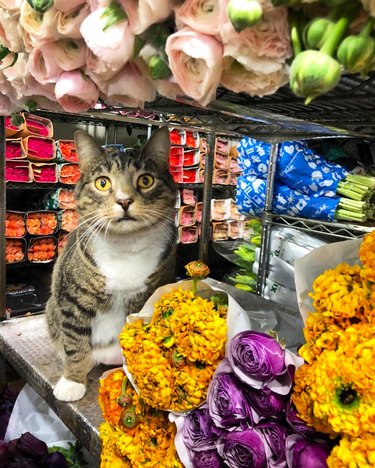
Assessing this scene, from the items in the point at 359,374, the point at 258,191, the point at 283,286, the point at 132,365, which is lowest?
the point at 283,286

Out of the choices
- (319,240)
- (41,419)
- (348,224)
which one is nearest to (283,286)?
(319,240)

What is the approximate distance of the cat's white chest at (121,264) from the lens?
82 cm

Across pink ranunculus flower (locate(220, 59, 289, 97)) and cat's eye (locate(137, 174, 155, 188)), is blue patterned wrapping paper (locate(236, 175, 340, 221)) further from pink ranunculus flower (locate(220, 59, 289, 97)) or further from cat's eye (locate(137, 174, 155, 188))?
pink ranunculus flower (locate(220, 59, 289, 97))

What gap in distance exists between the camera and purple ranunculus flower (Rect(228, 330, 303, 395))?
0.49 meters

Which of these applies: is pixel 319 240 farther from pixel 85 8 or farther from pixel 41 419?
pixel 85 8

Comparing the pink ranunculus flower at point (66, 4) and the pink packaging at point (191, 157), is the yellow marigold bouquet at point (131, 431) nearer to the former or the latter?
the pink ranunculus flower at point (66, 4)

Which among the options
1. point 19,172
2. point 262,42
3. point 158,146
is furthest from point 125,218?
point 19,172

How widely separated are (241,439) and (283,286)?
1186mm

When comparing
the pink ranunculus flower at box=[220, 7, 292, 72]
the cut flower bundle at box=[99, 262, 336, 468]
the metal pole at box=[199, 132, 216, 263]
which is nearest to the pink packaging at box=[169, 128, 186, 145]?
the metal pole at box=[199, 132, 216, 263]

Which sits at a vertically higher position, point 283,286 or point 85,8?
point 85,8

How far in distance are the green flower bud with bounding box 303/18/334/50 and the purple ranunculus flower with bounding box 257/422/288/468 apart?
1.36ft

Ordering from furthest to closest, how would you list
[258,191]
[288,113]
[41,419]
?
[258,191] < [41,419] < [288,113]

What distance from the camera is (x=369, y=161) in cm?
154

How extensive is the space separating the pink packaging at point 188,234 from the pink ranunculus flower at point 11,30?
3.04 m
